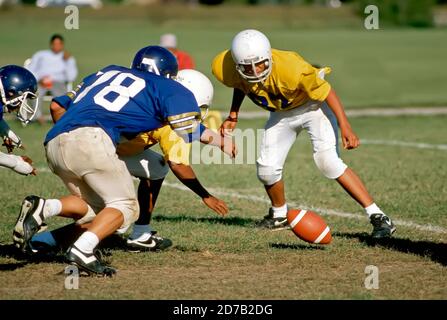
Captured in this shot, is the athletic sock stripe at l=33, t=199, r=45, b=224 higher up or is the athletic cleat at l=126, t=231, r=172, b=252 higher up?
the athletic sock stripe at l=33, t=199, r=45, b=224

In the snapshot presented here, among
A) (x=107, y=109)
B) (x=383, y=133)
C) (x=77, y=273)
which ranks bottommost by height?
(x=383, y=133)

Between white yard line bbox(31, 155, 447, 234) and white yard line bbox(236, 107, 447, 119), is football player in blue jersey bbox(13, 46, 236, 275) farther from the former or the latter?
white yard line bbox(236, 107, 447, 119)

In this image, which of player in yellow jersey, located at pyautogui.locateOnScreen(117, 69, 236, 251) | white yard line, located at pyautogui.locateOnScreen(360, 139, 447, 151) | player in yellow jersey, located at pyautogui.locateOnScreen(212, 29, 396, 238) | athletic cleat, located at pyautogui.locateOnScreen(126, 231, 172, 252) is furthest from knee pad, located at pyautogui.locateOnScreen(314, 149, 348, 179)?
white yard line, located at pyautogui.locateOnScreen(360, 139, 447, 151)

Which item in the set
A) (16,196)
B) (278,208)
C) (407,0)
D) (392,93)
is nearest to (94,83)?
(278,208)

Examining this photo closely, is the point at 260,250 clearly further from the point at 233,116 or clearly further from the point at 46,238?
the point at 46,238

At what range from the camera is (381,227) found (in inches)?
281

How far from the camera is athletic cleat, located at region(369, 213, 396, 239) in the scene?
7.10 metres

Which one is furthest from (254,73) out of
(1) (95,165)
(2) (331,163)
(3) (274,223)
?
(1) (95,165)

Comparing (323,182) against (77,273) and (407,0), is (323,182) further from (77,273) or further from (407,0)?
(407,0)

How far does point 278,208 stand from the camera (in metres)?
7.83

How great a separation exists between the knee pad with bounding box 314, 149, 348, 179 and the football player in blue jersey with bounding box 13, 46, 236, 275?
1769 mm

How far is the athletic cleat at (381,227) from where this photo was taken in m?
7.10

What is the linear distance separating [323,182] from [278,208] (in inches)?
93.9

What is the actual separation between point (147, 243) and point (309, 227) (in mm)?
1411
